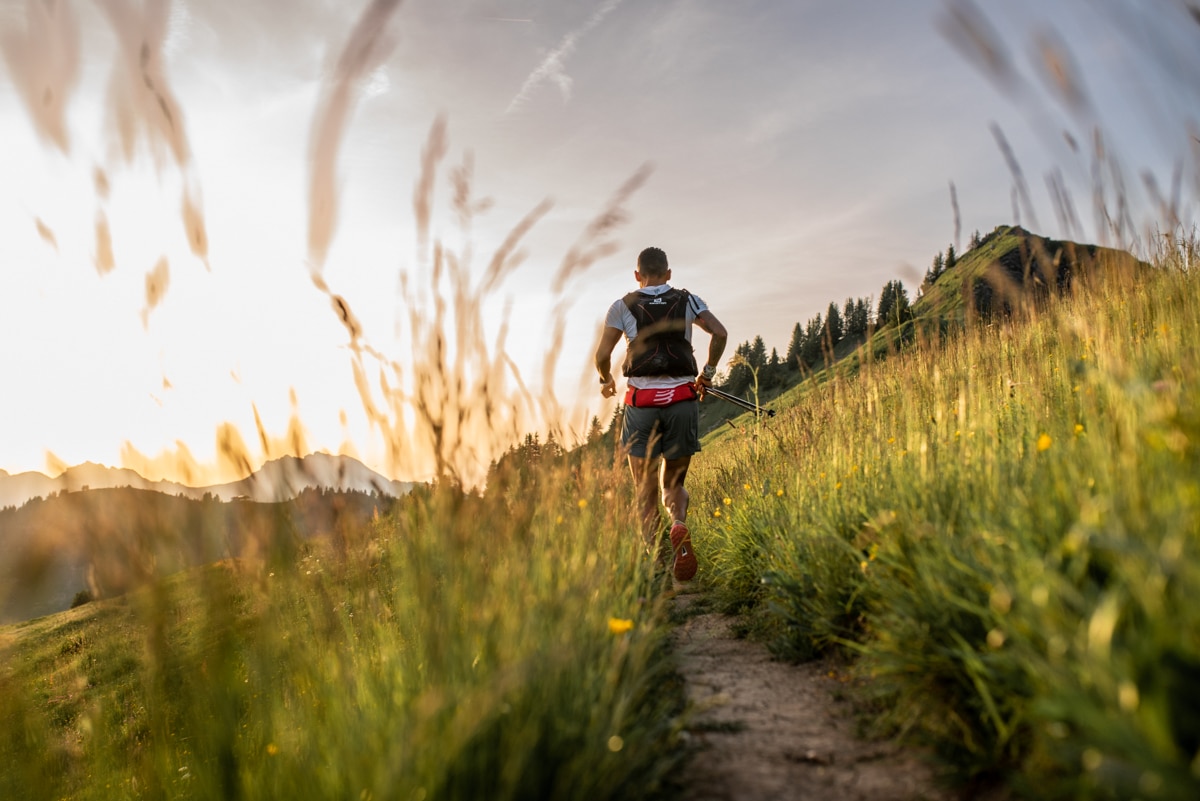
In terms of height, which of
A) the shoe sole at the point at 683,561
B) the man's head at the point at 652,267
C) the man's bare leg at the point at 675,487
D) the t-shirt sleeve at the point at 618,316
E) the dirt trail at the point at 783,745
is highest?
the man's head at the point at 652,267

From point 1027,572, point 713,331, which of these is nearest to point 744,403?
point 713,331

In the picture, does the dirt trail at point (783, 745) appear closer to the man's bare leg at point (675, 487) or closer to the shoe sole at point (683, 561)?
the shoe sole at point (683, 561)

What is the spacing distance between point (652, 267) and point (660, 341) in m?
0.70

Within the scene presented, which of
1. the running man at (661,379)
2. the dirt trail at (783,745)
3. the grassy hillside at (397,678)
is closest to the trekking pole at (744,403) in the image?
the running man at (661,379)

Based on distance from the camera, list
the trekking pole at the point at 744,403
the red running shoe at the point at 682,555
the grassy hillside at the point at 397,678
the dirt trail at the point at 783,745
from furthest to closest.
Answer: the trekking pole at the point at 744,403, the red running shoe at the point at 682,555, the dirt trail at the point at 783,745, the grassy hillside at the point at 397,678

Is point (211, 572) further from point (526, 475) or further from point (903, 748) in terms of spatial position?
point (903, 748)

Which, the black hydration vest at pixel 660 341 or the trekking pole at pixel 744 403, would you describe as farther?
the trekking pole at pixel 744 403

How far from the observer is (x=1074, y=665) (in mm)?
1375

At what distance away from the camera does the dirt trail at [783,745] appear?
181 cm

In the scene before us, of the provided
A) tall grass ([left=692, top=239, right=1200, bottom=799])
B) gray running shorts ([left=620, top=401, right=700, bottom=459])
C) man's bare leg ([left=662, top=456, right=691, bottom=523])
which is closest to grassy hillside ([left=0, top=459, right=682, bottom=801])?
tall grass ([left=692, top=239, right=1200, bottom=799])

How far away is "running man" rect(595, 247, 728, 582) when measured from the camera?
5.25 m

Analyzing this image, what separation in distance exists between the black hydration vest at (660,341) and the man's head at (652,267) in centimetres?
18

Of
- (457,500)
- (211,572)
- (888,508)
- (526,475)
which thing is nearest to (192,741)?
(211,572)

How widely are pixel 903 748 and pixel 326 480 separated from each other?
6.98ft
